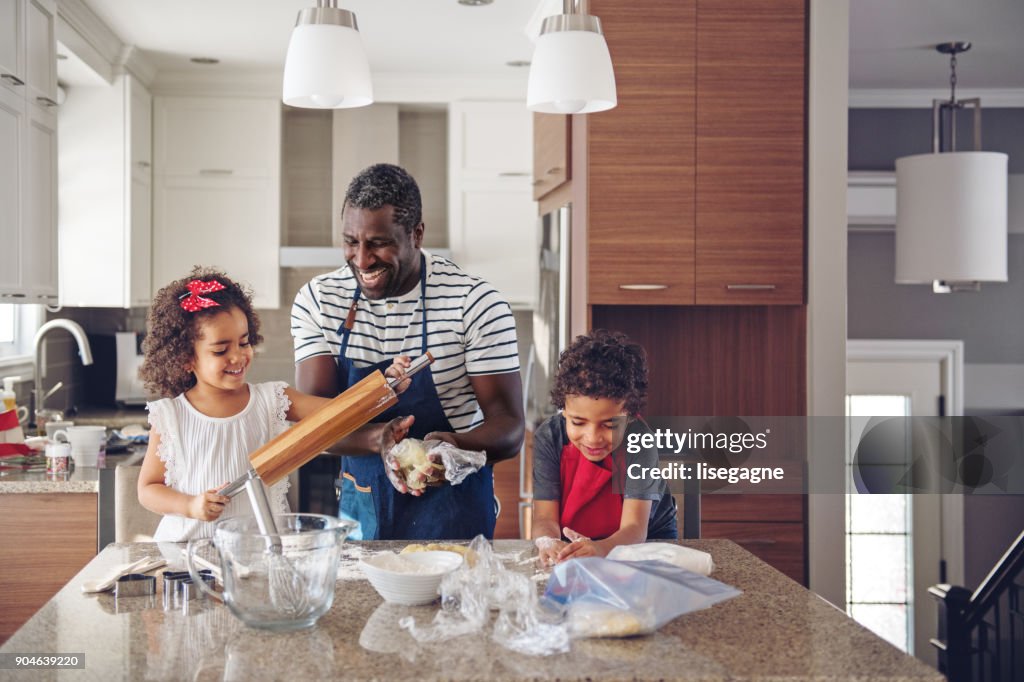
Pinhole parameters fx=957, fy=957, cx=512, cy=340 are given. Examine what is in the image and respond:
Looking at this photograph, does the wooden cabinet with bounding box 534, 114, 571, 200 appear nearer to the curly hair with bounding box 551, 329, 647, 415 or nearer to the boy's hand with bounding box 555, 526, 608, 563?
the curly hair with bounding box 551, 329, 647, 415

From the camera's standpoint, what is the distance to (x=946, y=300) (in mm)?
4785

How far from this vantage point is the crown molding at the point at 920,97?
4.70m

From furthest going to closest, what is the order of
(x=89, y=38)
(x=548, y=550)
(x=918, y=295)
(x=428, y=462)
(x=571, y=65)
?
(x=918, y=295), (x=89, y=38), (x=571, y=65), (x=428, y=462), (x=548, y=550)

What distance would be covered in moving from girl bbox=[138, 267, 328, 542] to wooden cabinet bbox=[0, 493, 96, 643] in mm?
1212

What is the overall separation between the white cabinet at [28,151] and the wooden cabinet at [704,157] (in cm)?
180

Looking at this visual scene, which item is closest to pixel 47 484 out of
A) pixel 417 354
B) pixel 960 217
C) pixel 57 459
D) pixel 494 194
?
pixel 57 459

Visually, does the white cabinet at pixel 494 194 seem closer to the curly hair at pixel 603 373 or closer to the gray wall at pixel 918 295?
the gray wall at pixel 918 295

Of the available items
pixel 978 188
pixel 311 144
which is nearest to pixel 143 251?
pixel 311 144

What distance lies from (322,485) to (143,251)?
140 cm

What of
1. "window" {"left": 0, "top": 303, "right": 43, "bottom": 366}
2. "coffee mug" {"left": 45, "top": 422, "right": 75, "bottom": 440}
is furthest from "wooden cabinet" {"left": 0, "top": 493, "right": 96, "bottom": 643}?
"window" {"left": 0, "top": 303, "right": 43, "bottom": 366}

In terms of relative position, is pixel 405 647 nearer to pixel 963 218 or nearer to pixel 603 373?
pixel 603 373

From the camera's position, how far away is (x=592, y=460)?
1877 mm

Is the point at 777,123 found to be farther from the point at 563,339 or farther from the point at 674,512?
the point at 674,512

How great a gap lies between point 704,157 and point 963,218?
1506 mm
